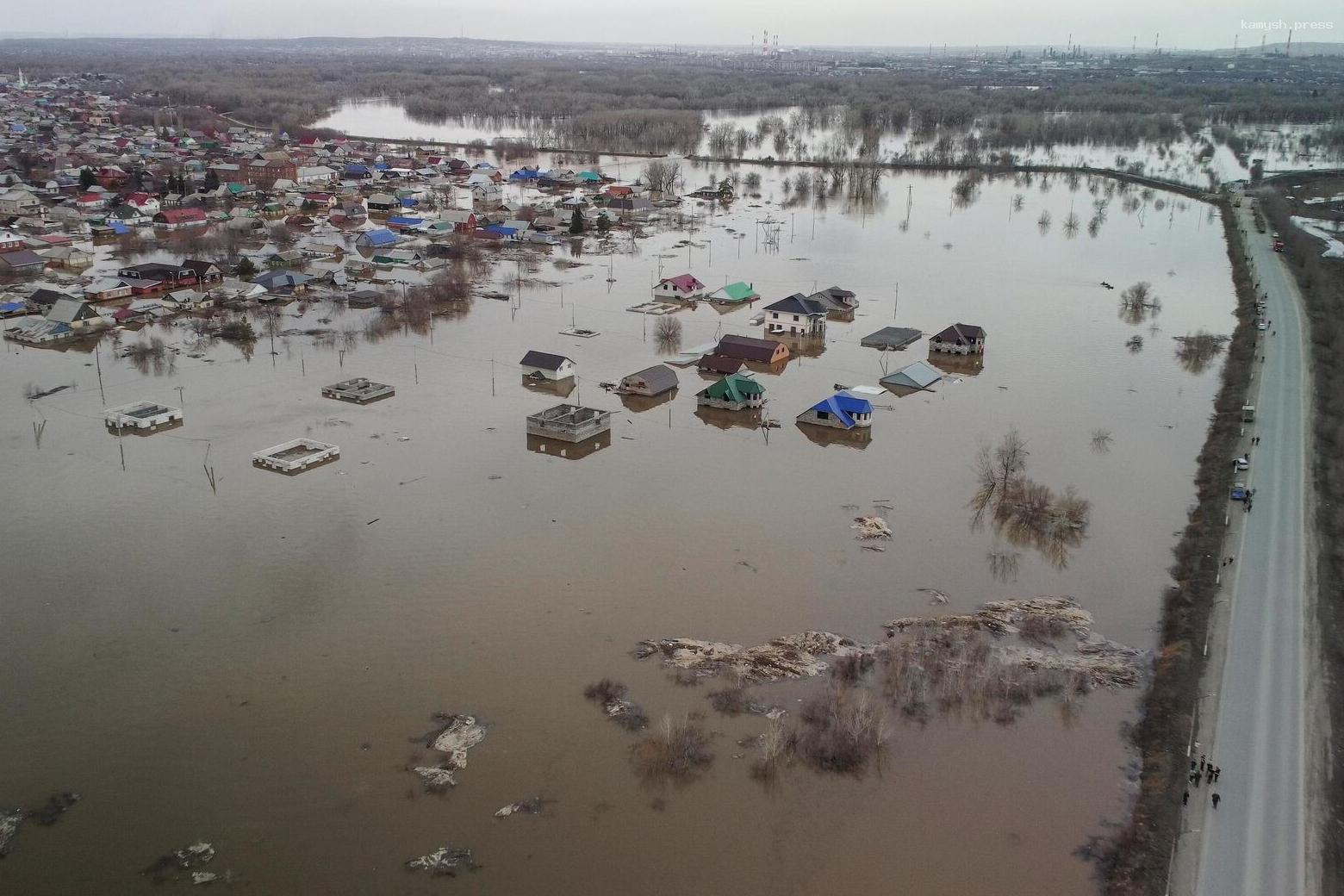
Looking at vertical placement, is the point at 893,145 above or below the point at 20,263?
above

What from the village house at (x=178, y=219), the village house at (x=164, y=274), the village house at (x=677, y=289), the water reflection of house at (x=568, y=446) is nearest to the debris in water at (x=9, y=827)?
the water reflection of house at (x=568, y=446)

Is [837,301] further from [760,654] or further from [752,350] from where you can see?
[760,654]

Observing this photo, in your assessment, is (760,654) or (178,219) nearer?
(760,654)

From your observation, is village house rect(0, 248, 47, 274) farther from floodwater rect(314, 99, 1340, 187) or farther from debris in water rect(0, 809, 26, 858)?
floodwater rect(314, 99, 1340, 187)

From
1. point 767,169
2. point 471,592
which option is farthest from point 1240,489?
point 767,169

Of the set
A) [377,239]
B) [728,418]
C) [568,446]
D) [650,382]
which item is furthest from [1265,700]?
[377,239]

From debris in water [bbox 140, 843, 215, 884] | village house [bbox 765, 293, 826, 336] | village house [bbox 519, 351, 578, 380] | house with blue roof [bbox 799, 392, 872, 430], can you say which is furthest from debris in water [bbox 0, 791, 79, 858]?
village house [bbox 765, 293, 826, 336]

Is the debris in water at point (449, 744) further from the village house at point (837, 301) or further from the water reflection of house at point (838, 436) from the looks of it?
the village house at point (837, 301)

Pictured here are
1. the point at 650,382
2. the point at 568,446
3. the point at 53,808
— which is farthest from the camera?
the point at 650,382

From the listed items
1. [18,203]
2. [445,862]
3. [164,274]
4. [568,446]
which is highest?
[18,203]
